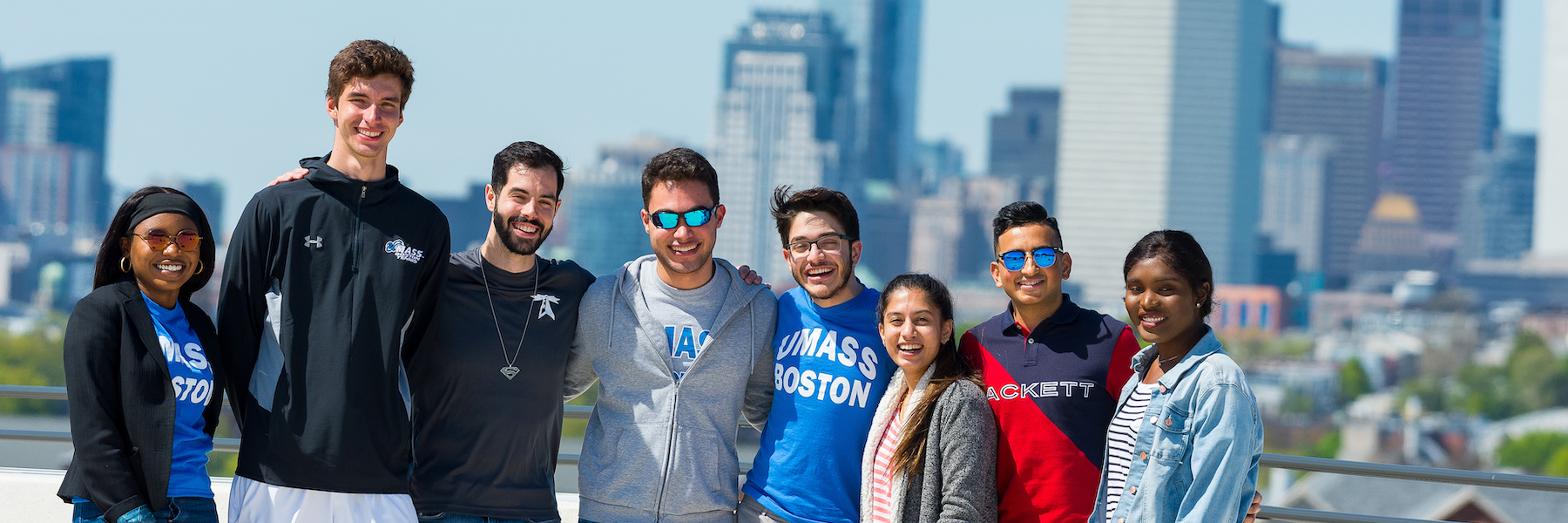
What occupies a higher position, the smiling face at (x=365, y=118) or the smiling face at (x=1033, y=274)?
the smiling face at (x=365, y=118)

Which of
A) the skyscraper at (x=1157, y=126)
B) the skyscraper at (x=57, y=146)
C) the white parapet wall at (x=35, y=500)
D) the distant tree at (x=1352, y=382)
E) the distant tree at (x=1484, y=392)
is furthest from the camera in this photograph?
the skyscraper at (x=1157, y=126)

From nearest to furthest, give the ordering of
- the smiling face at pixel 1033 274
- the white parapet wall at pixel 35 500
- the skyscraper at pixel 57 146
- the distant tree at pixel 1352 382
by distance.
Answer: the smiling face at pixel 1033 274 < the white parapet wall at pixel 35 500 < the distant tree at pixel 1352 382 < the skyscraper at pixel 57 146

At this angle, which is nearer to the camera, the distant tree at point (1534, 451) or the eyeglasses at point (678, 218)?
the eyeglasses at point (678, 218)

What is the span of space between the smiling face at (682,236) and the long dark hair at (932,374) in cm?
69

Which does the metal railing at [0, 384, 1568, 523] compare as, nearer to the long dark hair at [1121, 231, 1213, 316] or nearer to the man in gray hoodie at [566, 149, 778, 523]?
the man in gray hoodie at [566, 149, 778, 523]

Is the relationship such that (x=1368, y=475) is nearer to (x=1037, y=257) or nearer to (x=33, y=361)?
(x=1037, y=257)

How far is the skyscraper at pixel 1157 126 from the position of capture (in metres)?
185

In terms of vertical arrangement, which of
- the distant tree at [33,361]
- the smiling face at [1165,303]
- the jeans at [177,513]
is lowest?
the distant tree at [33,361]

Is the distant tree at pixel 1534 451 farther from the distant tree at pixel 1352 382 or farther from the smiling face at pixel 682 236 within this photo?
Result: the smiling face at pixel 682 236

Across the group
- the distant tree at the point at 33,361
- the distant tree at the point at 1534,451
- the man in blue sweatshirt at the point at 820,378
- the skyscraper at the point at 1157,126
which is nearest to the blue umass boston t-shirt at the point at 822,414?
the man in blue sweatshirt at the point at 820,378

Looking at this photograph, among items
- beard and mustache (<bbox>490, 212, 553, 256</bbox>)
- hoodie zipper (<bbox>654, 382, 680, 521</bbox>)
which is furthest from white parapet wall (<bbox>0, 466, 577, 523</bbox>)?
beard and mustache (<bbox>490, 212, 553, 256</bbox>)

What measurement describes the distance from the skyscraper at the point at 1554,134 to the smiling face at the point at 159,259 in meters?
209

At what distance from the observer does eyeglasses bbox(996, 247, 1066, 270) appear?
4.91 m

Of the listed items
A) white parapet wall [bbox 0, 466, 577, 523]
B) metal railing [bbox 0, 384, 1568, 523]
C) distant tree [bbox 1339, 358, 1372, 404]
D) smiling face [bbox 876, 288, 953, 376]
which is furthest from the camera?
distant tree [bbox 1339, 358, 1372, 404]
